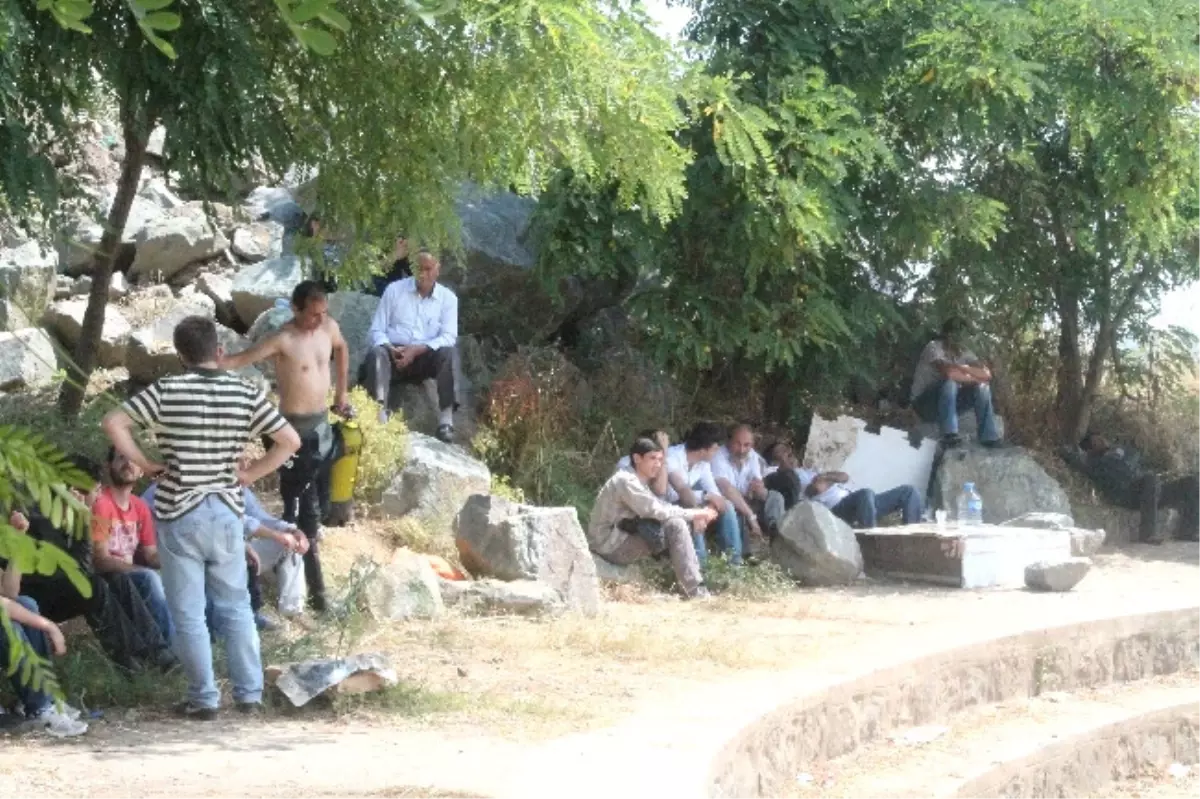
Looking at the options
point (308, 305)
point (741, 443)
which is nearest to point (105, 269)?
point (308, 305)

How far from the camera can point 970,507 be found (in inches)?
563

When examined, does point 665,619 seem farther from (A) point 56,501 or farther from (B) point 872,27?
(A) point 56,501

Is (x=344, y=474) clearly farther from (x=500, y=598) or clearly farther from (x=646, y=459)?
(x=646, y=459)

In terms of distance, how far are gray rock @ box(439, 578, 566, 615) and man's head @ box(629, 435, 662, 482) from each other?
76.7 inches

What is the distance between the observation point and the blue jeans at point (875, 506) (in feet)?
46.1

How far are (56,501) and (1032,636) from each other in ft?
29.6

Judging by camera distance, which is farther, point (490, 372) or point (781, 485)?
point (490, 372)

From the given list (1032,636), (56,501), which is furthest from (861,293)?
(56,501)

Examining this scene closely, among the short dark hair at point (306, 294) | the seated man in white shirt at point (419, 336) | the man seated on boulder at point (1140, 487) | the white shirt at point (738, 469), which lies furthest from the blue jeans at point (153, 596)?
the man seated on boulder at point (1140, 487)

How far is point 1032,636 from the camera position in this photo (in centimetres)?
1079

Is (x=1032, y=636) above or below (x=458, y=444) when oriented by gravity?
below

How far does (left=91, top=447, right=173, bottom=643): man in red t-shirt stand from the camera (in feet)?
26.7

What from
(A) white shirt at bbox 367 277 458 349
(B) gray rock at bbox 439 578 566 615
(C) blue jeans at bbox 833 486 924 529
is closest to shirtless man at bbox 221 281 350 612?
(B) gray rock at bbox 439 578 566 615

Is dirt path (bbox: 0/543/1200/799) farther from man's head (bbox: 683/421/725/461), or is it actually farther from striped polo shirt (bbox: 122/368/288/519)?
man's head (bbox: 683/421/725/461)
